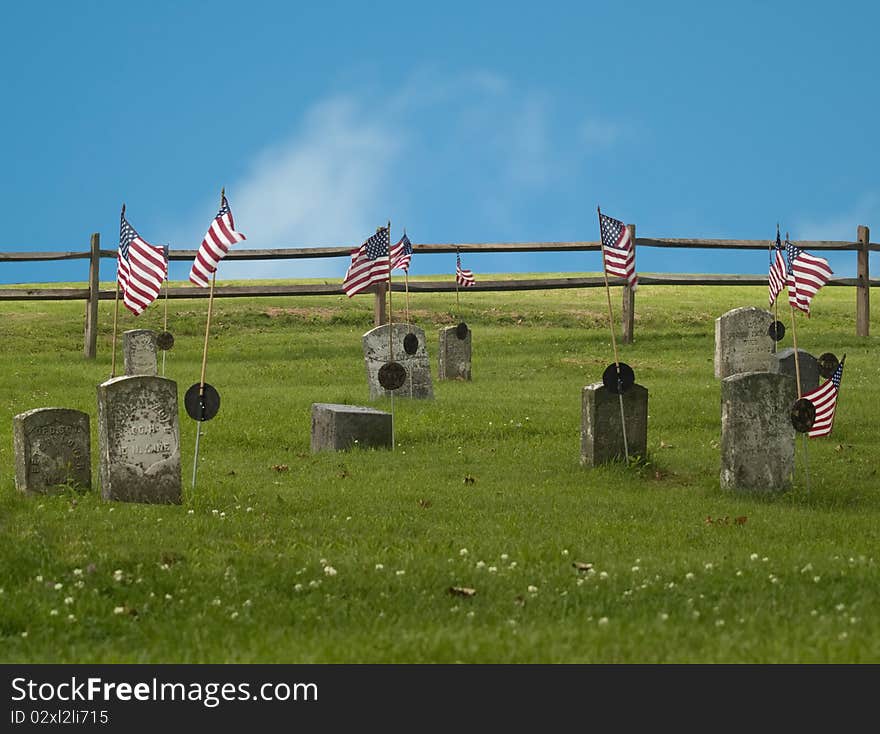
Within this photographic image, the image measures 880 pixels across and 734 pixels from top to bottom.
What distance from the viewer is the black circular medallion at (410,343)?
20141mm

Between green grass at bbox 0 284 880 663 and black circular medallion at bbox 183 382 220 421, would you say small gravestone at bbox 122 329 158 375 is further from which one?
black circular medallion at bbox 183 382 220 421

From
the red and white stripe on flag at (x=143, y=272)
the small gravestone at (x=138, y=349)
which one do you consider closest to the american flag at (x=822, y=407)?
the red and white stripe on flag at (x=143, y=272)

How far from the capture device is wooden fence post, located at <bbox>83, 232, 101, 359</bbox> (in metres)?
30.0

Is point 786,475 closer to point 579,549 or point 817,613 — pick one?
point 579,549

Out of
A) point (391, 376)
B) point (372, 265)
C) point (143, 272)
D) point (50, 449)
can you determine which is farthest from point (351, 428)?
point (372, 265)

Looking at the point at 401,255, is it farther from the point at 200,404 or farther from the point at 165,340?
the point at 200,404

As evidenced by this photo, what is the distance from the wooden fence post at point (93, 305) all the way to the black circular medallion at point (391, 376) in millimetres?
13919

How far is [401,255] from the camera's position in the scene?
25.4 metres

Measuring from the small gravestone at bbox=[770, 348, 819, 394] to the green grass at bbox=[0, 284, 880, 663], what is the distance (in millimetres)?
818

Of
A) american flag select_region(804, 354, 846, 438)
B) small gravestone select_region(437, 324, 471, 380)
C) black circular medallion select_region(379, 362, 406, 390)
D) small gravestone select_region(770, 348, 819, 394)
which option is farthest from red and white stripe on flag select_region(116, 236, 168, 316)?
small gravestone select_region(770, 348, 819, 394)

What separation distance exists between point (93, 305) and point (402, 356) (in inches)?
517

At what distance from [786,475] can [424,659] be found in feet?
25.6

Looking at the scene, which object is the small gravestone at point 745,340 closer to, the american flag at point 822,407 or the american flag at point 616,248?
the american flag at point 616,248

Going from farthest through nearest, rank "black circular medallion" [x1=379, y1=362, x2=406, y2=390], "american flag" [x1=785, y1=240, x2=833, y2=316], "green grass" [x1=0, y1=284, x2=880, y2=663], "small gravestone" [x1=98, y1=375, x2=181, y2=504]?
"black circular medallion" [x1=379, y1=362, x2=406, y2=390]
"american flag" [x1=785, y1=240, x2=833, y2=316]
"small gravestone" [x1=98, y1=375, x2=181, y2=504]
"green grass" [x1=0, y1=284, x2=880, y2=663]
